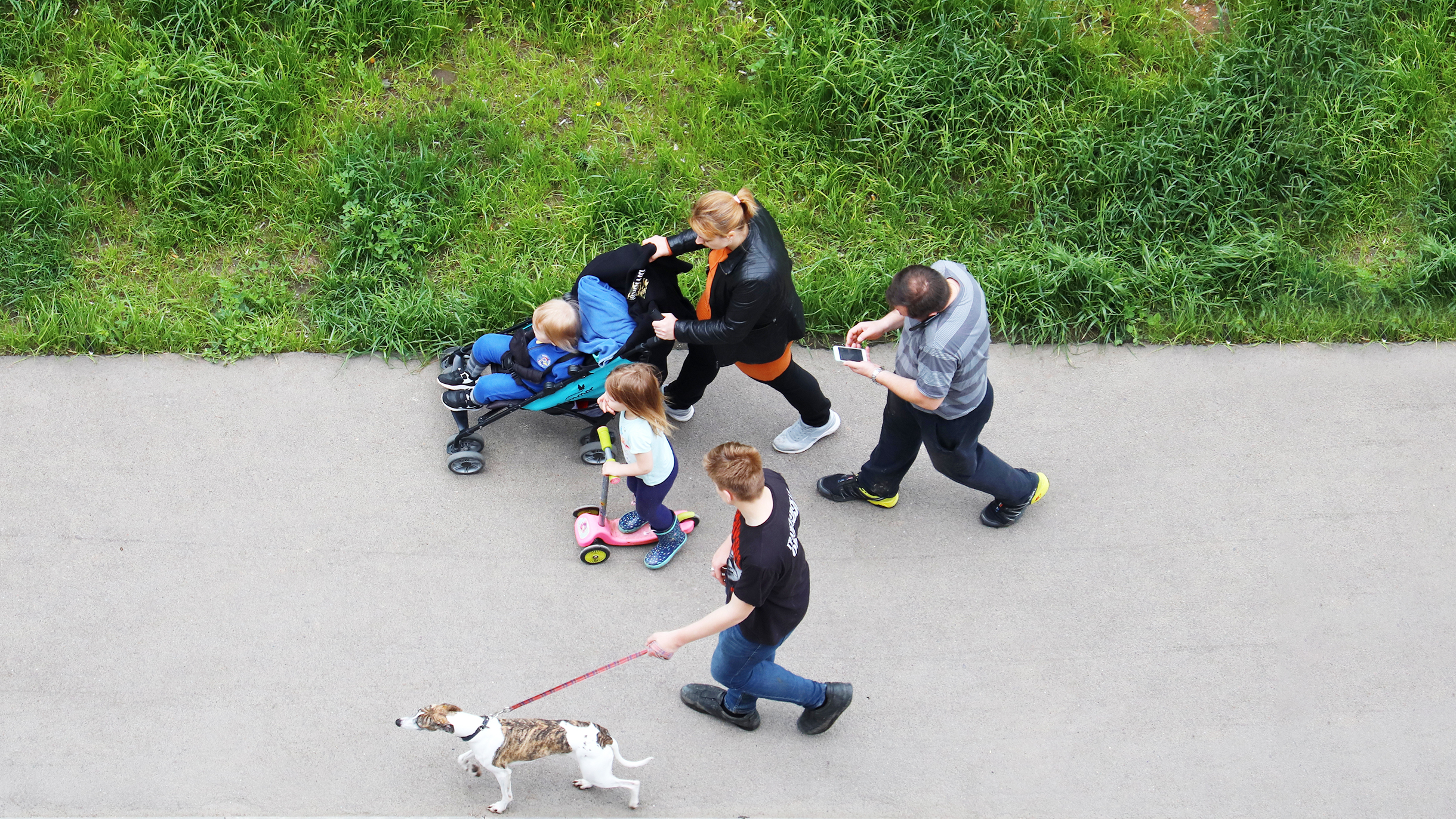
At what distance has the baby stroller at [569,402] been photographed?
4578mm

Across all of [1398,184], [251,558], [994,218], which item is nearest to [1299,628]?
[994,218]

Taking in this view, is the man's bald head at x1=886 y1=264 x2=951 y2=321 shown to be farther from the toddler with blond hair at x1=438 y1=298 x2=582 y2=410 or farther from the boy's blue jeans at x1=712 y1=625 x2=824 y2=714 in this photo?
the toddler with blond hair at x1=438 y1=298 x2=582 y2=410

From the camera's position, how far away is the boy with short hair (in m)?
3.20

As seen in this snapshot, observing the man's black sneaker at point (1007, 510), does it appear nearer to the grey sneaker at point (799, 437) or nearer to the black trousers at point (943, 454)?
the black trousers at point (943, 454)

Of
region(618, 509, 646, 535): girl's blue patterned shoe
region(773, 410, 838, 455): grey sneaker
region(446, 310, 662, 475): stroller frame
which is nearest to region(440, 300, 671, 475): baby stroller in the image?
region(446, 310, 662, 475): stroller frame

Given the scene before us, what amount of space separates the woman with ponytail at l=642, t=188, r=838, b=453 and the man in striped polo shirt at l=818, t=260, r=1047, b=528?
39 centimetres

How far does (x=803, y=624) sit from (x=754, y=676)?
2.41 feet

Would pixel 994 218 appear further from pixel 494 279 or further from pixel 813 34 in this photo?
pixel 494 279

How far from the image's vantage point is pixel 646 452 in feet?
13.5

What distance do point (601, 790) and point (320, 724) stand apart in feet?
4.19

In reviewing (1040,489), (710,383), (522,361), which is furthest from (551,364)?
(1040,489)

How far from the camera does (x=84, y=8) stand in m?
6.32

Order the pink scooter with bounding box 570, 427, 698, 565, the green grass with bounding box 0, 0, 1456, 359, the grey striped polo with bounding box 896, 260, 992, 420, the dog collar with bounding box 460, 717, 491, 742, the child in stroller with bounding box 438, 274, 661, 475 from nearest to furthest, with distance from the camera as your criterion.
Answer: the dog collar with bounding box 460, 717, 491, 742
the grey striped polo with bounding box 896, 260, 992, 420
the child in stroller with bounding box 438, 274, 661, 475
the pink scooter with bounding box 570, 427, 698, 565
the green grass with bounding box 0, 0, 1456, 359

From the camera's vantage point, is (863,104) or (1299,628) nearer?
(1299,628)
